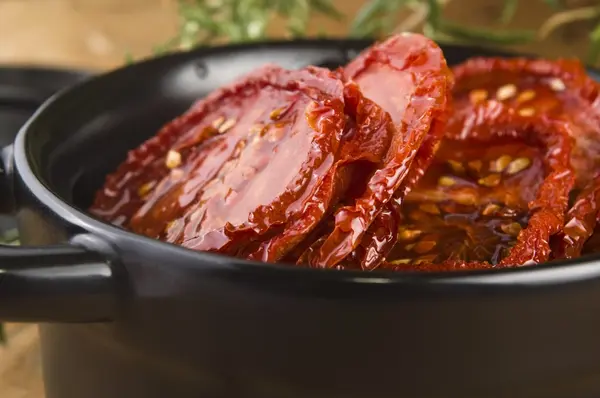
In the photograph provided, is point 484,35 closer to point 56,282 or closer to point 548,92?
point 548,92

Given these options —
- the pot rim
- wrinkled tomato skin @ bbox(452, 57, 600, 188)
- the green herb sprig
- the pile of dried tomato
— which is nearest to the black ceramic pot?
the pot rim

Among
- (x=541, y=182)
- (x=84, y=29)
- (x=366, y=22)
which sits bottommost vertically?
(x=84, y=29)

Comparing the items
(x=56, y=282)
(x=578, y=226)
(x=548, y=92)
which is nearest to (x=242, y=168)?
(x=56, y=282)

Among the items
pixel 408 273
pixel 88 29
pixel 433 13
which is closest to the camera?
pixel 408 273

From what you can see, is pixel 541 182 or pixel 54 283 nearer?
pixel 54 283

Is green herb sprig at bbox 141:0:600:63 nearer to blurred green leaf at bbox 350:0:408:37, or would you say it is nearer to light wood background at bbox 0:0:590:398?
blurred green leaf at bbox 350:0:408:37

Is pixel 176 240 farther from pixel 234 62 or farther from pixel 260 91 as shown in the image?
pixel 234 62
